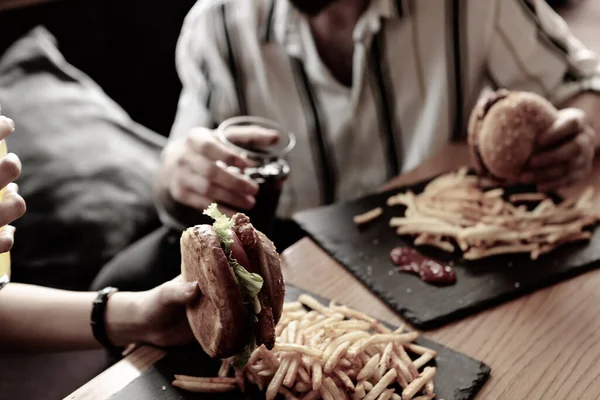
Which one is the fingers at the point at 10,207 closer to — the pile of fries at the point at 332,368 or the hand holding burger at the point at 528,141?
the pile of fries at the point at 332,368

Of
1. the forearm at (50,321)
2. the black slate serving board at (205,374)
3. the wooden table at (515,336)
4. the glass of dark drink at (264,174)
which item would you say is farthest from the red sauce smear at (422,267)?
the forearm at (50,321)

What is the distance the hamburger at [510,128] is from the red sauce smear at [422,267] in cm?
40

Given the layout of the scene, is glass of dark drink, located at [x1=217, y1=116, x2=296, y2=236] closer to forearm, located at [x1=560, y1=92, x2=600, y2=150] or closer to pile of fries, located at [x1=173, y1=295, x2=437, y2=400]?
pile of fries, located at [x1=173, y1=295, x2=437, y2=400]

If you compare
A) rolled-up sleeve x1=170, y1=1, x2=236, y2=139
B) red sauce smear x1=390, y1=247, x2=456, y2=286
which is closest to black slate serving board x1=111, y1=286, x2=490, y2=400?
red sauce smear x1=390, y1=247, x2=456, y2=286

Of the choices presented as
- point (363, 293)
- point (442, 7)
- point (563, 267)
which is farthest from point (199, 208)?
point (442, 7)

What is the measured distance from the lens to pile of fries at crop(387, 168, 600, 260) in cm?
177

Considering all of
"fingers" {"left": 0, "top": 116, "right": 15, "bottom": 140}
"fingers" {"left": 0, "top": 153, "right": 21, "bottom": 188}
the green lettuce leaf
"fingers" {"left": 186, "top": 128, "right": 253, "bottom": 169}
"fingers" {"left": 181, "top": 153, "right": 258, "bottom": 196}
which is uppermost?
"fingers" {"left": 0, "top": 116, "right": 15, "bottom": 140}

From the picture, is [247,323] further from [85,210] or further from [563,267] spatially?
[85,210]

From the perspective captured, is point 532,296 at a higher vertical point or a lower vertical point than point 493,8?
lower

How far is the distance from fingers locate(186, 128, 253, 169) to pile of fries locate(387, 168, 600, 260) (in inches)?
19.5

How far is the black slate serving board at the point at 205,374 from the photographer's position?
132 centimetres

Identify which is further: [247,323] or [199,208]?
[199,208]

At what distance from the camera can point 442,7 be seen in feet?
7.87

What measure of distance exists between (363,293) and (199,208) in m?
0.57
